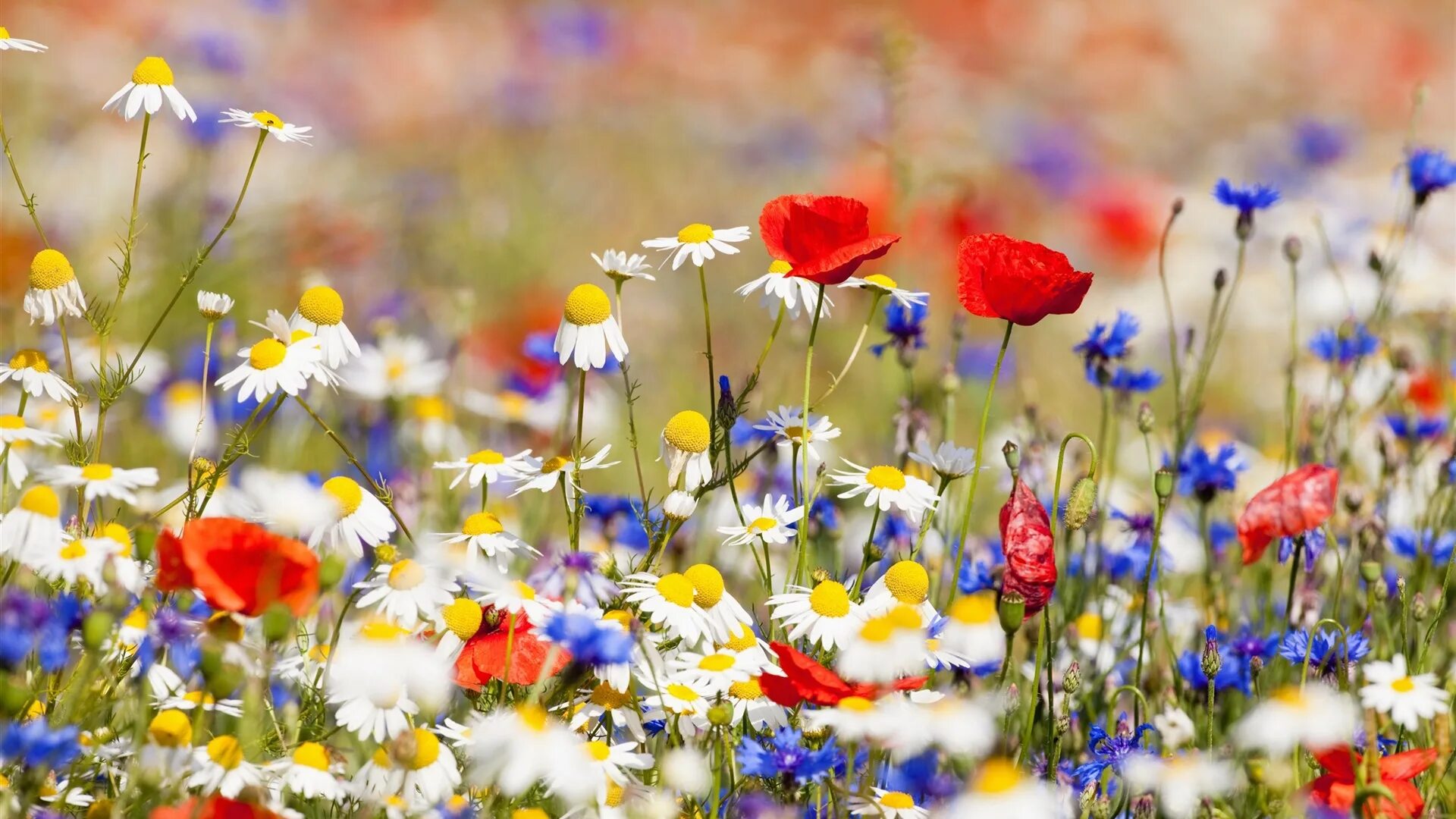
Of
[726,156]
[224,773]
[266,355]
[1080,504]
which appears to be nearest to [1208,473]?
[1080,504]

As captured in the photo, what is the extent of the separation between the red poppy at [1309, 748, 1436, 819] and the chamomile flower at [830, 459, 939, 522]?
1.63ft

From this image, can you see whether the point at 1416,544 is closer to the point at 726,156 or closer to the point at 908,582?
the point at 908,582

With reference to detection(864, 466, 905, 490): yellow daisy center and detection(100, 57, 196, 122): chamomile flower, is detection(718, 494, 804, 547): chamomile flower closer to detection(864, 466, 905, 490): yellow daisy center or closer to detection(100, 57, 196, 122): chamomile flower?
detection(864, 466, 905, 490): yellow daisy center

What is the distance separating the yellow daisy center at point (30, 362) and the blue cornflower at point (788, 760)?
928 millimetres

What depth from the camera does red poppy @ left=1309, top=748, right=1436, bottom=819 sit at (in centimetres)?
138

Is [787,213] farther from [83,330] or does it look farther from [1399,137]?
[1399,137]

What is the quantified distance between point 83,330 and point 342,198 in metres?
2.40

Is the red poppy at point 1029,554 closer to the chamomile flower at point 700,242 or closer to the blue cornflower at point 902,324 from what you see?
the chamomile flower at point 700,242

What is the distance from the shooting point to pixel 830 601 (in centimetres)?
146

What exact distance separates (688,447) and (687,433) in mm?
17

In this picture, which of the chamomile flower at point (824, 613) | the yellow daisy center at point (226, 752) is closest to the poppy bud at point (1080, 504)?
the chamomile flower at point (824, 613)

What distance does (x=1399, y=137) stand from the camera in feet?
30.7

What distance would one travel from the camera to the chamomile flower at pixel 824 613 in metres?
1.44

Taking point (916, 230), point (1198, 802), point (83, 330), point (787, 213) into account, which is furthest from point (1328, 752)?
point (916, 230)
